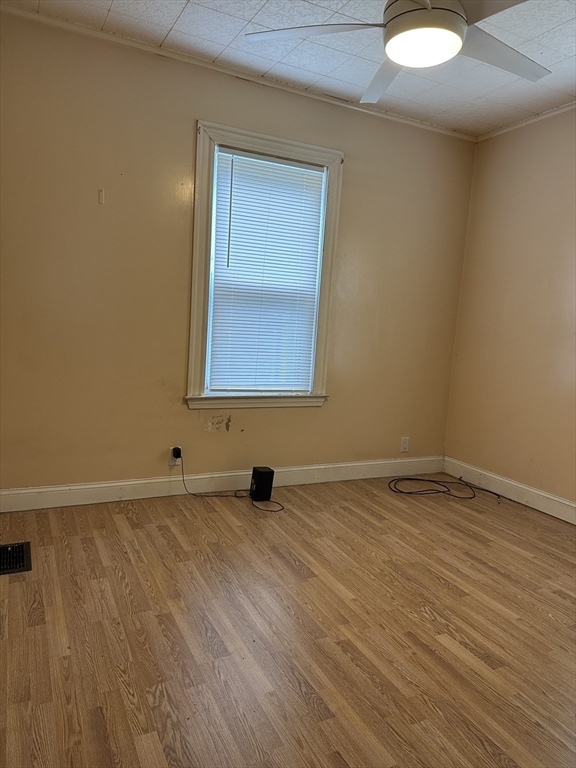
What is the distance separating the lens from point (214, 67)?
321 centimetres

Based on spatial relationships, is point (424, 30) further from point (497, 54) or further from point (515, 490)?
point (515, 490)

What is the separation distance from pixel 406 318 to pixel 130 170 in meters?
2.35

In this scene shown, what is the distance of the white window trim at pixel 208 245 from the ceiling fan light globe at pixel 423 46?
152 centimetres

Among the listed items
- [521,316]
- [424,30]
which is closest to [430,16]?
[424,30]

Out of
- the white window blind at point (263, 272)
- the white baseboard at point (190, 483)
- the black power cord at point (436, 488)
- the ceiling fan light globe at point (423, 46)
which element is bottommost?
the black power cord at point (436, 488)

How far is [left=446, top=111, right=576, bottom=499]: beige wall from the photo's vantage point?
3.53 meters

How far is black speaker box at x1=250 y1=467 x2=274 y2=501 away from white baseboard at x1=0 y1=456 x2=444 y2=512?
21 centimetres

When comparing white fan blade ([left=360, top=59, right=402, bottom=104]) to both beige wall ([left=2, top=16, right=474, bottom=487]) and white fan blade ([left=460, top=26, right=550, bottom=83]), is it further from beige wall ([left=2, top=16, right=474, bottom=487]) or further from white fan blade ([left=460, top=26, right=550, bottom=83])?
beige wall ([left=2, top=16, right=474, bottom=487])

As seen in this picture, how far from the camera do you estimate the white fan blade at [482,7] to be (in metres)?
1.74

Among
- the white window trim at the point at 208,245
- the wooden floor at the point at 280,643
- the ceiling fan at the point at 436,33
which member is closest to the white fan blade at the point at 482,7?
the ceiling fan at the point at 436,33

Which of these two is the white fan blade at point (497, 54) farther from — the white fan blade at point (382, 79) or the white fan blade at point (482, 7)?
the white fan blade at point (382, 79)

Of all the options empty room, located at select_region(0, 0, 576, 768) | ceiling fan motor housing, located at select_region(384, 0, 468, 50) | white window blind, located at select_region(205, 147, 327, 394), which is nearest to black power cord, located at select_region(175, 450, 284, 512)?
empty room, located at select_region(0, 0, 576, 768)

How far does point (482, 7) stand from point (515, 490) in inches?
125

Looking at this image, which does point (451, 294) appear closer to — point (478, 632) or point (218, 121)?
point (218, 121)
